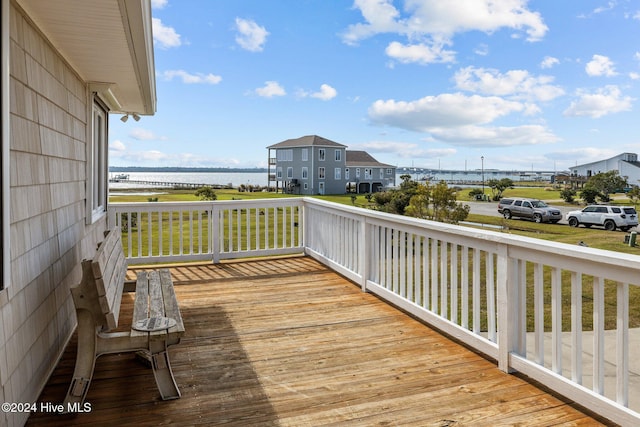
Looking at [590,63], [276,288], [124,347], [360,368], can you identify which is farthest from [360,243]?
[590,63]

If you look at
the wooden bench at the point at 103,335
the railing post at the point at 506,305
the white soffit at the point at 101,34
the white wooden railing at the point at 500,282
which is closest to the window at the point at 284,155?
the white wooden railing at the point at 500,282

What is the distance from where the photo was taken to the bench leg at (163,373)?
7.86 feet

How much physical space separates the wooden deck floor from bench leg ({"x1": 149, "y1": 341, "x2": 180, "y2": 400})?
6 cm

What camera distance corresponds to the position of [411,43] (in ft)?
178

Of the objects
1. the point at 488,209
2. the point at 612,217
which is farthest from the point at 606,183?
the point at 488,209

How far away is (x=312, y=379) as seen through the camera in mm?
2654

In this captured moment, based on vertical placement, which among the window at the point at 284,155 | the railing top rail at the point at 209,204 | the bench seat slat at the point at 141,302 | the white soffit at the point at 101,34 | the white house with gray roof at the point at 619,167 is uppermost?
the window at the point at 284,155

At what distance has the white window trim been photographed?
1857 mm

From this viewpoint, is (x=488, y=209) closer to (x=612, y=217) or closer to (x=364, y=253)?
(x=612, y=217)

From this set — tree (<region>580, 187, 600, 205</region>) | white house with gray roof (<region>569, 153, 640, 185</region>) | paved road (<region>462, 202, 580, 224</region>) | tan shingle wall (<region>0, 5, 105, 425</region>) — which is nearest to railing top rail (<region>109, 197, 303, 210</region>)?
tan shingle wall (<region>0, 5, 105, 425</region>)

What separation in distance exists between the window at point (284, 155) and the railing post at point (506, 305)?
45.1 metres

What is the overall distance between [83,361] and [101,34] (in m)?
1.90

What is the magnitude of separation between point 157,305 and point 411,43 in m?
57.4

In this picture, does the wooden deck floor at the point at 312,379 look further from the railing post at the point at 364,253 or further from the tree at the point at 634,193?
the tree at the point at 634,193
